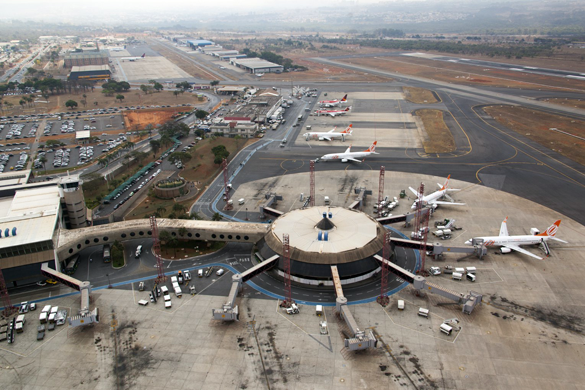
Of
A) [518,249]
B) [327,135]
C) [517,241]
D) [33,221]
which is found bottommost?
[518,249]

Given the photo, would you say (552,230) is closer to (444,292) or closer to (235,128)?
(444,292)

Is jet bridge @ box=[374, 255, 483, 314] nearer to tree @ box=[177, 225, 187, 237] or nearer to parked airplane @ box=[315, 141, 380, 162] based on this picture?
tree @ box=[177, 225, 187, 237]

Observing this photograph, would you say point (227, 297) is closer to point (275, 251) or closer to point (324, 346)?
point (275, 251)

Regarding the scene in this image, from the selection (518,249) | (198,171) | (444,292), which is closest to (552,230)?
(518,249)

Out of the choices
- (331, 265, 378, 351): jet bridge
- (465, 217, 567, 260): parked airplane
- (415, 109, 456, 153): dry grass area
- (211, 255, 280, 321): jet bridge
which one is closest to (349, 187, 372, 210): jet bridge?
(465, 217, 567, 260): parked airplane

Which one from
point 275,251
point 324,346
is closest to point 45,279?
point 275,251

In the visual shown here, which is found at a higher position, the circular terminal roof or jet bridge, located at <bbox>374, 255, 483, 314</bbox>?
the circular terminal roof

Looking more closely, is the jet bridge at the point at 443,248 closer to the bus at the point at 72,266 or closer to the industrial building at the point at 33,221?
the bus at the point at 72,266
